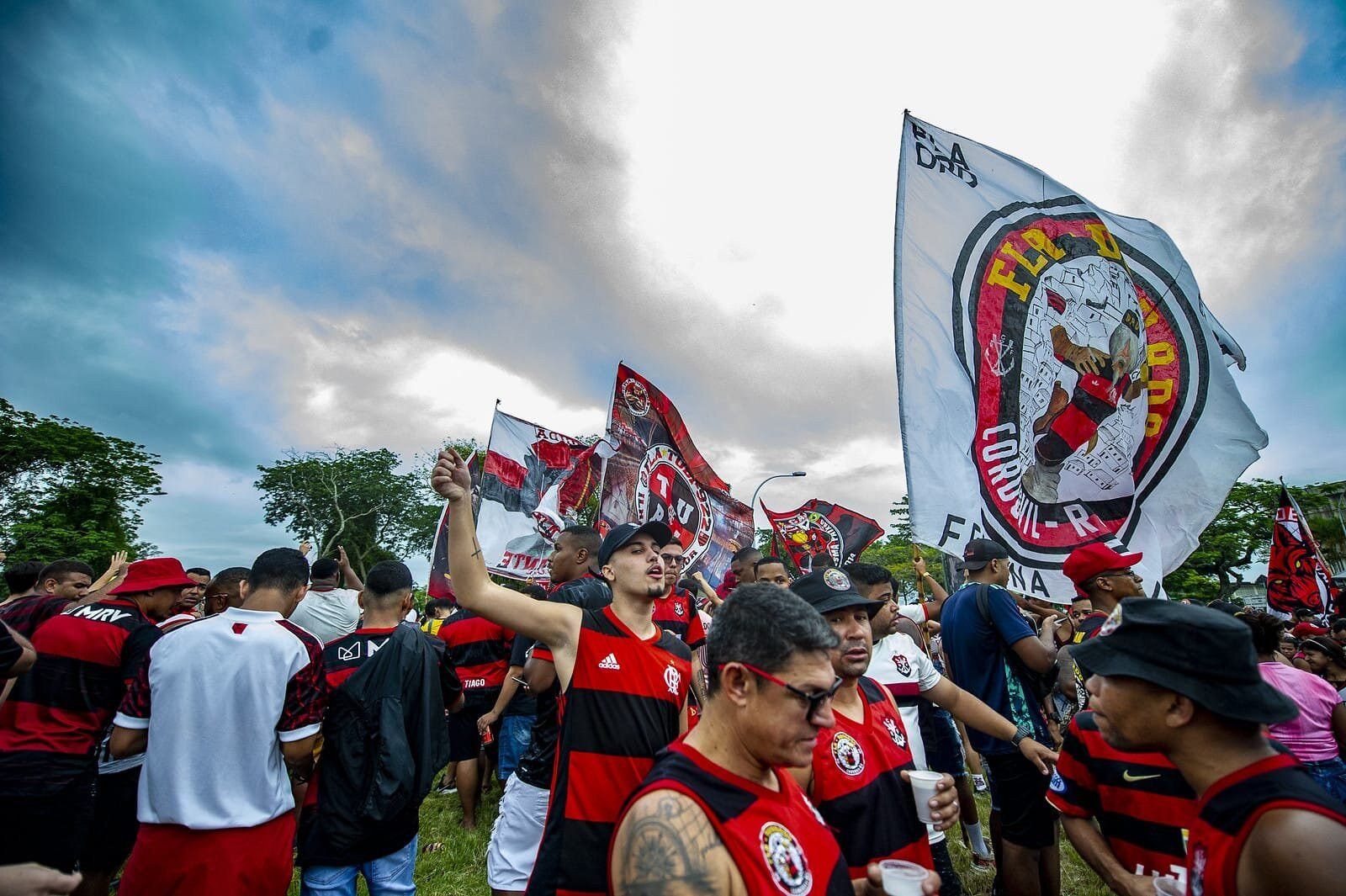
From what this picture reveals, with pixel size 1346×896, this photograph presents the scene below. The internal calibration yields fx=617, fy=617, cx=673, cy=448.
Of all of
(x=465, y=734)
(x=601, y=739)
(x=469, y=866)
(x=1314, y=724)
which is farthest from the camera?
(x=465, y=734)

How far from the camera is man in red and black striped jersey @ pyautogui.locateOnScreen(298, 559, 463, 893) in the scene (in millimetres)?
3449

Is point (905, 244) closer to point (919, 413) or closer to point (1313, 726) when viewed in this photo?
point (919, 413)

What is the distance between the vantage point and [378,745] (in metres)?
3.58

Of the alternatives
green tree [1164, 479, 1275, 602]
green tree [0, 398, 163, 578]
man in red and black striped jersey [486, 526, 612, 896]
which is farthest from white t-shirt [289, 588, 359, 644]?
green tree [1164, 479, 1275, 602]

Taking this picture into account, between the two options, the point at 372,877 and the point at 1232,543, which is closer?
the point at 372,877

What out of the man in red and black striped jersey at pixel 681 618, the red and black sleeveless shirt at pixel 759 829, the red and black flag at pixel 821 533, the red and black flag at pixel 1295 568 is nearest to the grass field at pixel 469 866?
the man in red and black striped jersey at pixel 681 618

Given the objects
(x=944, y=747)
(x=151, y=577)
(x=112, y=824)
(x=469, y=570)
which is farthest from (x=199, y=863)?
(x=944, y=747)

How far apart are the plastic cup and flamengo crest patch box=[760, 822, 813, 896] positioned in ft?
1.06

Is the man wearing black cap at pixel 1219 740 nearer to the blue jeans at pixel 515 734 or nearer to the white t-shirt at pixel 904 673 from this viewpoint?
the white t-shirt at pixel 904 673

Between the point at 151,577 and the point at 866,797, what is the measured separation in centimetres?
517

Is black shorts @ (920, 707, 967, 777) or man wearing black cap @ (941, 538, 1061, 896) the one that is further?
black shorts @ (920, 707, 967, 777)

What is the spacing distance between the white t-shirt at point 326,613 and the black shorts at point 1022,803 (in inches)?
225

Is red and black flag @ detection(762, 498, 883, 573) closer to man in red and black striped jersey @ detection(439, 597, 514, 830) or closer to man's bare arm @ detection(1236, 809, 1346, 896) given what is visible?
man in red and black striped jersey @ detection(439, 597, 514, 830)

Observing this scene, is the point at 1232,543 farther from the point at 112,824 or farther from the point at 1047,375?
the point at 112,824
